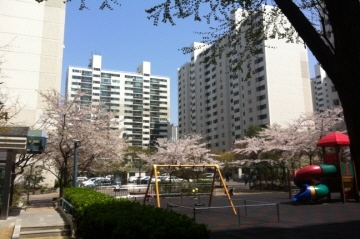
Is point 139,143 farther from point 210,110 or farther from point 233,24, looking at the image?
point 233,24

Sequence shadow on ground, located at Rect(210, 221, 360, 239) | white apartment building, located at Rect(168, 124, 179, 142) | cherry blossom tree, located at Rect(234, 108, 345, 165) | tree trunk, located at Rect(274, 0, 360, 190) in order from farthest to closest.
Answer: white apartment building, located at Rect(168, 124, 179, 142) < cherry blossom tree, located at Rect(234, 108, 345, 165) < shadow on ground, located at Rect(210, 221, 360, 239) < tree trunk, located at Rect(274, 0, 360, 190)

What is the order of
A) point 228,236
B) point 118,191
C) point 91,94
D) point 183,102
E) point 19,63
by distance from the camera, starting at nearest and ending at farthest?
point 228,236 < point 118,191 < point 19,63 < point 183,102 < point 91,94

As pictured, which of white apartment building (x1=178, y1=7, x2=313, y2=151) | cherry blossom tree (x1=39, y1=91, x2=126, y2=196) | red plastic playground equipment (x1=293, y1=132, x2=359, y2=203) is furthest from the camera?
white apartment building (x1=178, y1=7, x2=313, y2=151)

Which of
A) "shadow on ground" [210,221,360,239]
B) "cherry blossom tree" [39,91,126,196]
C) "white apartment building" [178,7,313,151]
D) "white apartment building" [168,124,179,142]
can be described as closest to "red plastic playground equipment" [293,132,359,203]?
"shadow on ground" [210,221,360,239]

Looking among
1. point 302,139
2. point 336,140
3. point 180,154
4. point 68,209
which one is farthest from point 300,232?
point 180,154

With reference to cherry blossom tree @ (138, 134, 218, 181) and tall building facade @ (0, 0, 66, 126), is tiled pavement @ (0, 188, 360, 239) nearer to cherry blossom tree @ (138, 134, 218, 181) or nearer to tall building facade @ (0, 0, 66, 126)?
cherry blossom tree @ (138, 134, 218, 181)

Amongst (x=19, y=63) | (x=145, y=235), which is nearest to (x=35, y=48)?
(x=19, y=63)

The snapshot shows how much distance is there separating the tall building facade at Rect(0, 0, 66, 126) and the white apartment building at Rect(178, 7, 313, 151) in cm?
2597

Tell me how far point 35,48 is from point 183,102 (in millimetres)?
62368

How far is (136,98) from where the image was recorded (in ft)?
379

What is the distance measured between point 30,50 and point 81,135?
77.0ft

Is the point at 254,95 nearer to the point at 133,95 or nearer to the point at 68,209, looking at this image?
the point at 133,95

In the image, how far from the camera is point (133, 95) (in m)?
115

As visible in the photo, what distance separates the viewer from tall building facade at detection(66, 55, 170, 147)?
109625mm
